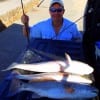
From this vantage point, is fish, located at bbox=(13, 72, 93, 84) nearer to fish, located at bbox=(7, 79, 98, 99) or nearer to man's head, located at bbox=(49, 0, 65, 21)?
fish, located at bbox=(7, 79, 98, 99)

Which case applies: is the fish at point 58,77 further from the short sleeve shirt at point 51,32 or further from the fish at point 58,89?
the short sleeve shirt at point 51,32

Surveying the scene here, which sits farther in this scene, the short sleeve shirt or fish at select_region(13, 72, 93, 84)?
the short sleeve shirt

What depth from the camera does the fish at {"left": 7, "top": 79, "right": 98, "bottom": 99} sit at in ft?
8.19

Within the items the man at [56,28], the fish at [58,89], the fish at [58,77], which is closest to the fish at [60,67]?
the fish at [58,77]

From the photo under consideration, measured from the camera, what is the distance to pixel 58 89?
8.25 feet

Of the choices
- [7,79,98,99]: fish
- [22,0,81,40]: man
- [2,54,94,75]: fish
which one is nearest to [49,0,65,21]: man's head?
[22,0,81,40]: man

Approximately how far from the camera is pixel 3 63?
6.07 metres

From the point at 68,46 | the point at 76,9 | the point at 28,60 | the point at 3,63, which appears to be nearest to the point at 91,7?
the point at 68,46

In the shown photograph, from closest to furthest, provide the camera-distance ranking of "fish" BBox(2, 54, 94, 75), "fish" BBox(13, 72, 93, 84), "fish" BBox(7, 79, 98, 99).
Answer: "fish" BBox(7, 79, 98, 99)
"fish" BBox(13, 72, 93, 84)
"fish" BBox(2, 54, 94, 75)

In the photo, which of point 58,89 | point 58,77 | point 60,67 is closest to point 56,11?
point 60,67

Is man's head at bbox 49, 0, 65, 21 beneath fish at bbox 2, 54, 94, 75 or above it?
above

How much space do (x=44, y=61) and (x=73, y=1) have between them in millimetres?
8802

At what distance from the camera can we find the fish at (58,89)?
2496 mm

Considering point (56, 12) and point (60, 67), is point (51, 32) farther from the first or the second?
point (60, 67)
